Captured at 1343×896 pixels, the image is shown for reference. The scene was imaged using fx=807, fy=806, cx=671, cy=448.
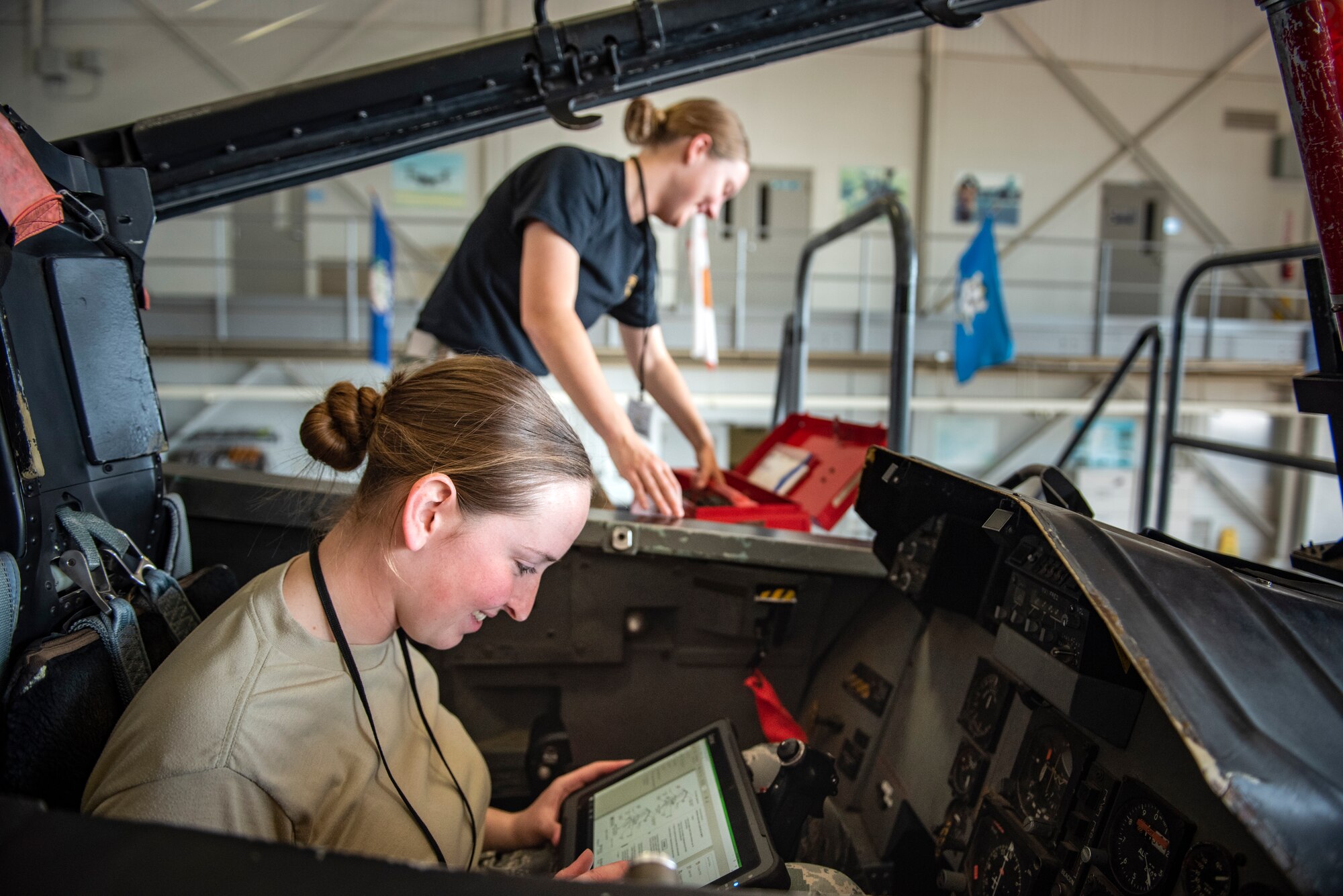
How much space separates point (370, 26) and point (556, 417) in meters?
6.81

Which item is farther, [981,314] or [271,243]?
[271,243]

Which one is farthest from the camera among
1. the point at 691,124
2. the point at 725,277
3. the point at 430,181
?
the point at 725,277

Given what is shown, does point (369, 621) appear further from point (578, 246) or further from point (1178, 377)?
point (1178, 377)

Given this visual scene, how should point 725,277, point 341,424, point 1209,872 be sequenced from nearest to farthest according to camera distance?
point 1209,872 < point 341,424 < point 725,277

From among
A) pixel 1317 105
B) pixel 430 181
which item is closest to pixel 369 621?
pixel 1317 105

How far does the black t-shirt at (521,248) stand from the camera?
5.15 feet

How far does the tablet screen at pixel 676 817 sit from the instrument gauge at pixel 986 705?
0.38m

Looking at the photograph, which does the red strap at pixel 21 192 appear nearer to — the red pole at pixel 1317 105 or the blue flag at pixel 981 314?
the red pole at pixel 1317 105

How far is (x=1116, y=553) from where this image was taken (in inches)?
27.0

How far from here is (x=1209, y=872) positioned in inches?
26.8

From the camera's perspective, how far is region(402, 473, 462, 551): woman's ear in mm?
787

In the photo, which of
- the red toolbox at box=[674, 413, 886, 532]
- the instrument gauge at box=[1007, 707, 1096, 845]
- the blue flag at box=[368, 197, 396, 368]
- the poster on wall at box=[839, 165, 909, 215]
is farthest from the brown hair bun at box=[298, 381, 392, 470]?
the poster on wall at box=[839, 165, 909, 215]

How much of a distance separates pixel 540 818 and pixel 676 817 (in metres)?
0.26

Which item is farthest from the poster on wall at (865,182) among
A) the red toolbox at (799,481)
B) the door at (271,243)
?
the red toolbox at (799,481)
